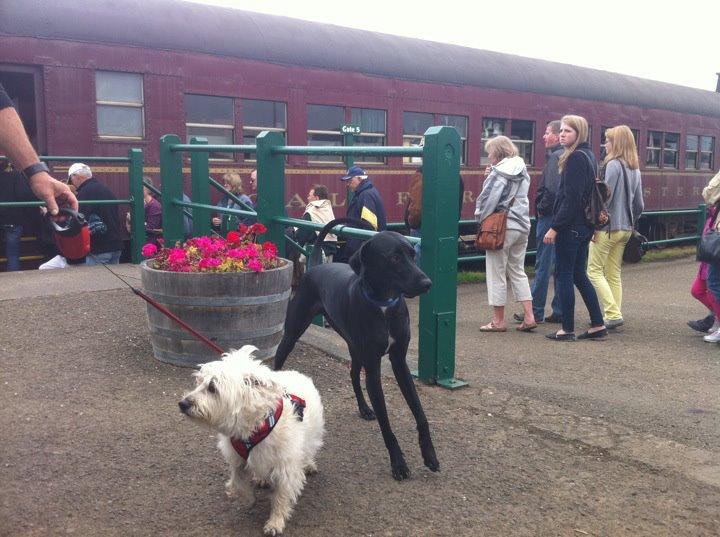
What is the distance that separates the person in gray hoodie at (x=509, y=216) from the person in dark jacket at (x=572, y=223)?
1.18ft

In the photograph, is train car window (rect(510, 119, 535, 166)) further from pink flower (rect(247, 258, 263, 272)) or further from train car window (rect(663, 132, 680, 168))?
pink flower (rect(247, 258, 263, 272))

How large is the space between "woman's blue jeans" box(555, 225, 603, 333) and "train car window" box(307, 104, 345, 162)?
4937mm

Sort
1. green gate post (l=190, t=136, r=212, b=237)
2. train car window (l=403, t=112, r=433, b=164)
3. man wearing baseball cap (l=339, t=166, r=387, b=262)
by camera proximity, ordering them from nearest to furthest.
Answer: man wearing baseball cap (l=339, t=166, r=387, b=262) → green gate post (l=190, t=136, r=212, b=237) → train car window (l=403, t=112, r=433, b=164)

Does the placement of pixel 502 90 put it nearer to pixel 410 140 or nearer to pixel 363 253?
pixel 410 140

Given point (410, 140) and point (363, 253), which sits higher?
point (410, 140)

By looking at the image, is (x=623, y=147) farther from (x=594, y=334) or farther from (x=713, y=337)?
(x=713, y=337)

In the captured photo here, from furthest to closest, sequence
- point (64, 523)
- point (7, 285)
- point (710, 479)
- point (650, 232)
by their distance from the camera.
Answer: point (650, 232), point (7, 285), point (710, 479), point (64, 523)

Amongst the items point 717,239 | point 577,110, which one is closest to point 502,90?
point 577,110

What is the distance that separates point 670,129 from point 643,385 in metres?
13.6

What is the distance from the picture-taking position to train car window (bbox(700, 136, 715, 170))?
18.4 meters

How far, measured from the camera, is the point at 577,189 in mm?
5996

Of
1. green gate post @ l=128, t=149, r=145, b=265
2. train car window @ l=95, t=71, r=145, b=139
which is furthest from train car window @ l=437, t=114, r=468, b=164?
green gate post @ l=128, t=149, r=145, b=265

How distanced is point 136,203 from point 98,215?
567 mm

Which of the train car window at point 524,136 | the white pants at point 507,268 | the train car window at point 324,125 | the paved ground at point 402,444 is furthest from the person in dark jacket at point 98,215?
the train car window at point 524,136
